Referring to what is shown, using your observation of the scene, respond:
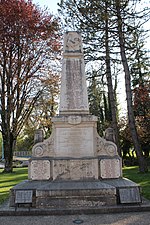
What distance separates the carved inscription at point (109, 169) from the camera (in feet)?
24.9

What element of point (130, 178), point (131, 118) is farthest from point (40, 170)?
point (131, 118)

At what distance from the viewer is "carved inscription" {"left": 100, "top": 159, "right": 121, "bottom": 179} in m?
7.60

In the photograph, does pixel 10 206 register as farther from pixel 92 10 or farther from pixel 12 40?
pixel 12 40

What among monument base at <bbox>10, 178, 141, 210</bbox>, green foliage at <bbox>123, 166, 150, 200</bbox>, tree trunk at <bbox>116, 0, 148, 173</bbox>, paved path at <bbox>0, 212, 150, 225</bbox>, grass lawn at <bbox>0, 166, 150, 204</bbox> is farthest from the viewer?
tree trunk at <bbox>116, 0, 148, 173</bbox>

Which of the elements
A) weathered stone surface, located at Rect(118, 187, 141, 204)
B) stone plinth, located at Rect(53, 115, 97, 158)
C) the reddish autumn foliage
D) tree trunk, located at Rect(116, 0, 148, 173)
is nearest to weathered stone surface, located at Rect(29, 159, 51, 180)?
stone plinth, located at Rect(53, 115, 97, 158)

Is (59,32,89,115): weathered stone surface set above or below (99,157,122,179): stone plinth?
above

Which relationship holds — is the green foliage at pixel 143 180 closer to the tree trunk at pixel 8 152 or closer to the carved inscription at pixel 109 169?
the carved inscription at pixel 109 169

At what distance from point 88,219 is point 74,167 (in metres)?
2.06

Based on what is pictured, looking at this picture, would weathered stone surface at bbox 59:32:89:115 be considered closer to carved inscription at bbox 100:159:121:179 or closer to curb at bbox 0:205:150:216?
carved inscription at bbox 100:159:121:179

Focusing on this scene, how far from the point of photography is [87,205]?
6.39 m

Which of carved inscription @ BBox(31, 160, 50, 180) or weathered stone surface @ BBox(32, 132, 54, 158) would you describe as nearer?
carved inscription @ BBox(31, 160, 50, 180)

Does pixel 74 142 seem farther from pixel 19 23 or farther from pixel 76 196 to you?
pixel 19 23

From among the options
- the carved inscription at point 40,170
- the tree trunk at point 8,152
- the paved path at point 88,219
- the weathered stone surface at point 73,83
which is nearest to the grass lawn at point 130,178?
the carved inscription at point 40,170

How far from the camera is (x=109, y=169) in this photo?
7629mm
